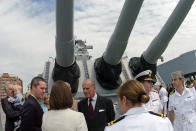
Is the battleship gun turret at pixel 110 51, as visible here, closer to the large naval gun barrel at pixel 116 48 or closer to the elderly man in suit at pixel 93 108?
the large naval gun barrel at pixel 116 48

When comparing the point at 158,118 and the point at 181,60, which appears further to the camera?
the point at 181,60

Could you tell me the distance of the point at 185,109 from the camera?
10.3 ft

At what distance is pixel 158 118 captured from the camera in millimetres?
1418

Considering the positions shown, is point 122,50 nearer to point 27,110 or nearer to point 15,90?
point 15,90

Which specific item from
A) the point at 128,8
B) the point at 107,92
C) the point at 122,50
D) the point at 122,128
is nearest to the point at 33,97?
the point at 122,128

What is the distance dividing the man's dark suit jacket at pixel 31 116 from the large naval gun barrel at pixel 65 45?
1617 mm

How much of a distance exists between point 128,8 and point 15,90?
235 centimetres

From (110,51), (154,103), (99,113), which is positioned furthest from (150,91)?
(110,51)

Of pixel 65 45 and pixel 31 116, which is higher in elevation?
pixel 65 45

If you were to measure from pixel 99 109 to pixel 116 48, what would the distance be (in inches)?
87.7

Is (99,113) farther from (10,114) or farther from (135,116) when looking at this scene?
(135,116)

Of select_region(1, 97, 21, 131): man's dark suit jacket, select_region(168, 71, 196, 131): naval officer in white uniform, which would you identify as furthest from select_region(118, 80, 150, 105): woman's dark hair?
select_region(1, 97, 21, 131): man's dark suit jacket

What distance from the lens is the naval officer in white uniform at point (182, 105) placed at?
307 cm

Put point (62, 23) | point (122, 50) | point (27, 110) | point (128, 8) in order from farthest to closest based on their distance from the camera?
point (122, 50) → point (128, 8) → point (62, 23) → point (27, 110)
